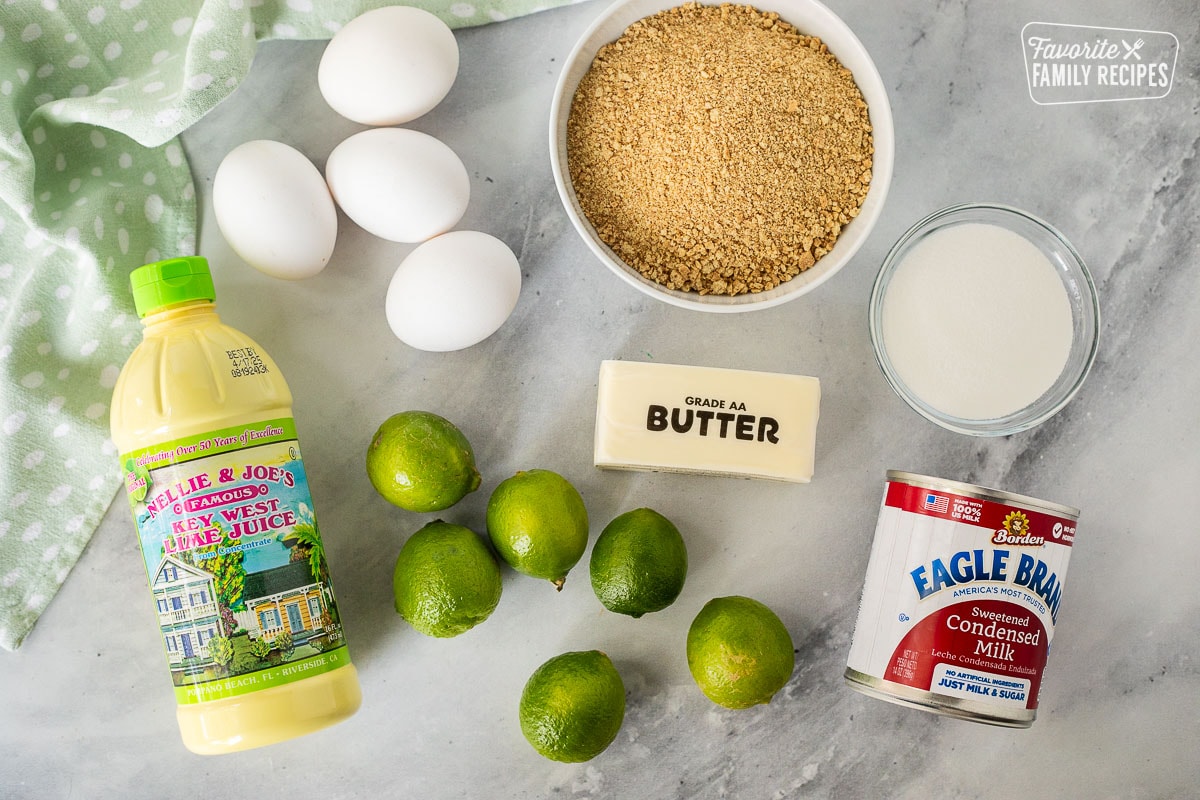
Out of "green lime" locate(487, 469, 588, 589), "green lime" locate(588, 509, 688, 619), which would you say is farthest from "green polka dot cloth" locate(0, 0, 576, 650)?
"green lime" locate(588, 509, 688, 619)

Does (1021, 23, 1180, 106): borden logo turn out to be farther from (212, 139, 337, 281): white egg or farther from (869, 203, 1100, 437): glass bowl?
(212, 139, 337, 281): white egg

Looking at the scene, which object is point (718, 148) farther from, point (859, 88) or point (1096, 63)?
point (1096, 63)

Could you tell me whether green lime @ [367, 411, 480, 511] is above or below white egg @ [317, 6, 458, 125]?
below

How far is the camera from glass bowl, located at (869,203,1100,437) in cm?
99

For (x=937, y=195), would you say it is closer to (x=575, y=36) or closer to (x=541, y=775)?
(x=575, y=36)

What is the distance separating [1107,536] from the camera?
3.55 feet

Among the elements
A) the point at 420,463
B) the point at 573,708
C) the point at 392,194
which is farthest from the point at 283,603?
the point at 392,194

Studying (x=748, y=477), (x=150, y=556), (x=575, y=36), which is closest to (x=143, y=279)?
(x=150, y=556)

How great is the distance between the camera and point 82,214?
969mm

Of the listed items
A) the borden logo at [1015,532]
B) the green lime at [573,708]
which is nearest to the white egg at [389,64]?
the green lime at [573,708]

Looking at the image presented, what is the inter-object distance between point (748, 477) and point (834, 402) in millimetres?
161

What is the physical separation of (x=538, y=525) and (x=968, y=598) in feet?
1.56

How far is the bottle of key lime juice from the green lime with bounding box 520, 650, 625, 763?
0.24 m

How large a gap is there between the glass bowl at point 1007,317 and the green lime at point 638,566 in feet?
1.13
